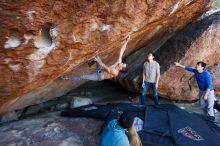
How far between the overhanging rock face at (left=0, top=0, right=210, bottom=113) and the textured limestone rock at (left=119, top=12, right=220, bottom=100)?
2.20 m

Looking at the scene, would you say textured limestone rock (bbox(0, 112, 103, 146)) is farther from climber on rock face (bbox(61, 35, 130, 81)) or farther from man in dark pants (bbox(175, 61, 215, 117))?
man in dark pants (bbox(175, 61, 215, 117))

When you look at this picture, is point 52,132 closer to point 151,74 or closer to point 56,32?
point 56,32

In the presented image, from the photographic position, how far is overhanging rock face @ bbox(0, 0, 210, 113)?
5369 millimetres

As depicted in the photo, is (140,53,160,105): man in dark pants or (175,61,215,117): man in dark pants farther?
(140,53,160,105): man in dark pants

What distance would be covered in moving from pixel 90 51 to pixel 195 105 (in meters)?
4.59

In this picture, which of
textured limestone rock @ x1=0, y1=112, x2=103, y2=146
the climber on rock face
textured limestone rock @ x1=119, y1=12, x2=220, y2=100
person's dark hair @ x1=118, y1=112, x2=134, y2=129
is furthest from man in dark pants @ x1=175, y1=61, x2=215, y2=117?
person's dark hair @ x1=118, y1=112, x2=134, y2=129

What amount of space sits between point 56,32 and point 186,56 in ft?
16.5

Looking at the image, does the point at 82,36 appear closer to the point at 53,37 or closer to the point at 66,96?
the point at 53,37

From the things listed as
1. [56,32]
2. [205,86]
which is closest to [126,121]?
[56,32]

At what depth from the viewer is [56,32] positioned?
233 inches

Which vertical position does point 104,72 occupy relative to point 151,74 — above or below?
above

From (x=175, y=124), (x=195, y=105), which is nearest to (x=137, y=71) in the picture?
(x=195, y=105)

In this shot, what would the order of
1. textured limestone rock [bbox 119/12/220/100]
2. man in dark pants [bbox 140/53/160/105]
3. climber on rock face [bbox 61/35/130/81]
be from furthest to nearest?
textured limestone rock [bbox 119/12/220/100], man in dark pants [bbox 140/53/160/105], climber on rock face [bbox 61/35/130/81]

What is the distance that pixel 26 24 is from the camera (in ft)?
17.7
